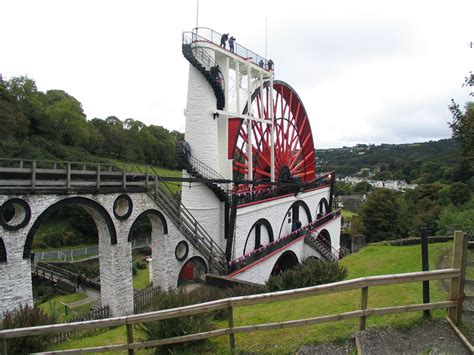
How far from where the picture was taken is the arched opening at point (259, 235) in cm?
1584

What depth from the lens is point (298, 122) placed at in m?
26.5

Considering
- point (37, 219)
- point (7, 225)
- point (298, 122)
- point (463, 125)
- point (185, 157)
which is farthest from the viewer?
point (298, 122)

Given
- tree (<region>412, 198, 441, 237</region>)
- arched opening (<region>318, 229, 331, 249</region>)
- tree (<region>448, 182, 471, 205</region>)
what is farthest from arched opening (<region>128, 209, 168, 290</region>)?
tree (<region>448, 182, 471, 205</region>)

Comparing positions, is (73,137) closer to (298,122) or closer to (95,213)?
(298,122)

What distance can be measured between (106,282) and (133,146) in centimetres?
5283

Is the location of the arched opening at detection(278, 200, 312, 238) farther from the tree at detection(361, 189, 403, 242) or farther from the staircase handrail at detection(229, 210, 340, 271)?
the tree at detection(361, 189, 403, 242)

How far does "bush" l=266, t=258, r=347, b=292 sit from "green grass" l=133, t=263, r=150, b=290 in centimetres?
1373

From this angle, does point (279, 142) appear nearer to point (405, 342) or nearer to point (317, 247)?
point (317, 247)

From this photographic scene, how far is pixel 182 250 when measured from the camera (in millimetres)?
12641

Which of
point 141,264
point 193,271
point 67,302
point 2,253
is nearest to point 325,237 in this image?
point 193,271

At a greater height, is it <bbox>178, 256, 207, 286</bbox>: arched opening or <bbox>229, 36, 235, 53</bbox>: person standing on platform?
<bbox>229, 36, 235, 53</bbox>: person standing on platform

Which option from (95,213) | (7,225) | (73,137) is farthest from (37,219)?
(73,137)

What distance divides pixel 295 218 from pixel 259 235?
16.9 ft

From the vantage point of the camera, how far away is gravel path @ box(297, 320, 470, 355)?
11.9ft
